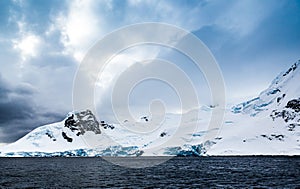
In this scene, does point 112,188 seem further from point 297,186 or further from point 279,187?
point 297,186

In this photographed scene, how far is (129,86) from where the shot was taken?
251 ft

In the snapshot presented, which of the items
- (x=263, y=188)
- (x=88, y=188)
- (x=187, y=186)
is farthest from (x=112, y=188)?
(x=263, y=188)

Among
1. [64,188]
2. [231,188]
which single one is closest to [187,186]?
[231,188]

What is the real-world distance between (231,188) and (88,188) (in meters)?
26.5

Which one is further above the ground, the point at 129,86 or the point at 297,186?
the point at 129,86

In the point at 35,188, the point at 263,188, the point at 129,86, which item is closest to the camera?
the point at 263,188

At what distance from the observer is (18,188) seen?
57156mm

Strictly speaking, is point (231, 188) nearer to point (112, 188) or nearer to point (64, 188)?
point (112, 188)

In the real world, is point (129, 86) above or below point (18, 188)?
above

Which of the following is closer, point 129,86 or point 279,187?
point 279,187

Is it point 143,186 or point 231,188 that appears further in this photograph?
point 143,186

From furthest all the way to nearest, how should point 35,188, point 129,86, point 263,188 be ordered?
point 129,86 → point 35,188 → point 263,188

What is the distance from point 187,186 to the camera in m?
57.9

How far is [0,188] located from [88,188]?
1687 centimetres
